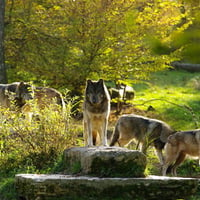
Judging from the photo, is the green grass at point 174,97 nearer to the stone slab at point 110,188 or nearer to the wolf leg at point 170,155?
the wolf leg at point 170,155

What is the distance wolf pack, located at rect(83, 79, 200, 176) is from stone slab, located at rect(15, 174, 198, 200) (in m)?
2.11

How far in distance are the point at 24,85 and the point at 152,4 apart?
A: 562 centimetres

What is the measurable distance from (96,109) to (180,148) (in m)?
2.30

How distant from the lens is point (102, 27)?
1628cm

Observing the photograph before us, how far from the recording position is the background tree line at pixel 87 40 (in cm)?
1634

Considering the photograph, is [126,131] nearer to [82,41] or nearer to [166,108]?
[82,41]

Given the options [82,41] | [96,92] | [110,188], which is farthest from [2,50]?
[110,188]

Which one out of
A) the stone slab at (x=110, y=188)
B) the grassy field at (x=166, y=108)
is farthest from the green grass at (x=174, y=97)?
the stone slab at (x=110, y=188)

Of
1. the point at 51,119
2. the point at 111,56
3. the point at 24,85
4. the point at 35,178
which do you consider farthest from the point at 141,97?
the point at 35,178

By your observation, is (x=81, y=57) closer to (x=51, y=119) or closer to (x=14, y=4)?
(x=14, y=4)

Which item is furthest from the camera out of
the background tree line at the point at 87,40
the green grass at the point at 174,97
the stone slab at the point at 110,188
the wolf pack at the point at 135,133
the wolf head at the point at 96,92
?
the green grass at the point at 174,97

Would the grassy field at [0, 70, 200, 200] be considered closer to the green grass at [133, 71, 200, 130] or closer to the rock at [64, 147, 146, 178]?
the green grass at [133, 71, 200, 130]

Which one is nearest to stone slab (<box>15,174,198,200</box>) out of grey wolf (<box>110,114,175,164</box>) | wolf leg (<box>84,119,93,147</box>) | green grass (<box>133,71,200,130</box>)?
A: wolf leg (<box>84,119,93,147</box>)

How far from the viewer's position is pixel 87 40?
16.7m
